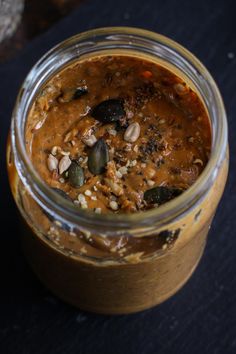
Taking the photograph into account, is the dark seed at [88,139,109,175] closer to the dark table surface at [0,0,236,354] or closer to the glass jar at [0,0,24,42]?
the dark table surface at [0,0,236,354]

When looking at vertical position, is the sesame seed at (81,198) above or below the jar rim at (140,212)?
below

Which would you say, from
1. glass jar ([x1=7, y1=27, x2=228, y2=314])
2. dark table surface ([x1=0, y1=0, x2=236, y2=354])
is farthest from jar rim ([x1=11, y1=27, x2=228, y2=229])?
dark table surface ([x1=0, y1=0, x2=236, y2=354])

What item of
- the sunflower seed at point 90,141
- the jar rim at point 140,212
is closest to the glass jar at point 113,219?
the jar rim at point 140,212

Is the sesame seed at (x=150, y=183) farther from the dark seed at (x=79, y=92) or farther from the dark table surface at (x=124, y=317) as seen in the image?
the dark table surface at (x=124, y=317)

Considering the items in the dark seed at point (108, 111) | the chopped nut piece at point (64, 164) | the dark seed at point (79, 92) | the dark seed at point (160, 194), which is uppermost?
the dark seed at point (79, 92)

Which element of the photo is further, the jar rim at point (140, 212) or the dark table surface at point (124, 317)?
the dark table surface at point (124, 317)

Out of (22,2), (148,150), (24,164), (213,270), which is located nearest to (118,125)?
(148,150)

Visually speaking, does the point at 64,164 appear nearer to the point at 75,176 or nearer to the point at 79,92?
the point at 75,176

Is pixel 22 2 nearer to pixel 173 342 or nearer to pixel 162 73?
pixel 162 73

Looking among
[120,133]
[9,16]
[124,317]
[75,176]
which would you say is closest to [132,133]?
[120,133]
